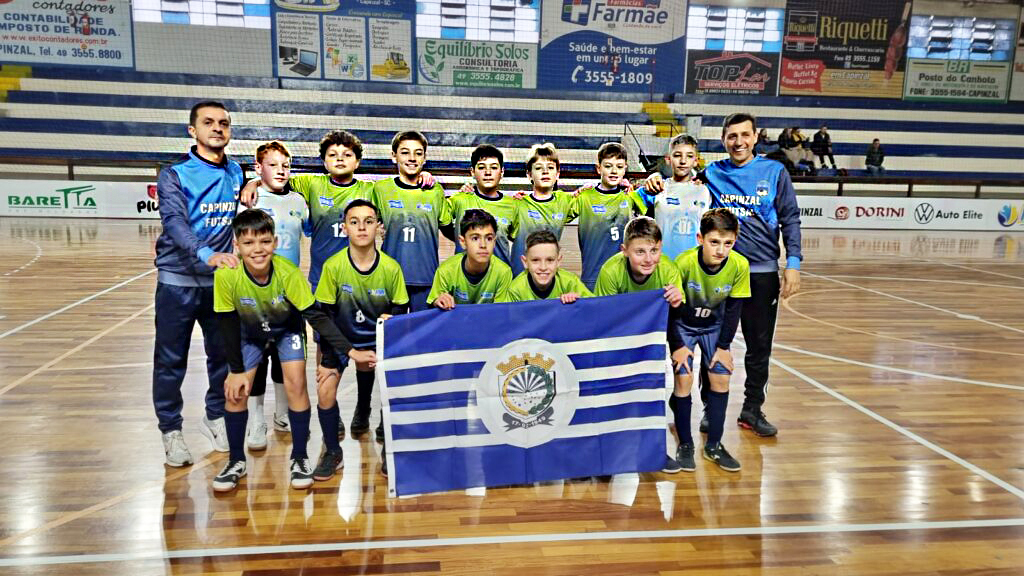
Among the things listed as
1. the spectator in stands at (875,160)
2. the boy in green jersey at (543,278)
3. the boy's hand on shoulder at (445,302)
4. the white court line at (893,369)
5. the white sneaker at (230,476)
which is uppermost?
the spectator in stands at (875,160)

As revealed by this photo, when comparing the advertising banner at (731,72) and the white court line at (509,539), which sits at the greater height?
the advertising banner at (731,72)

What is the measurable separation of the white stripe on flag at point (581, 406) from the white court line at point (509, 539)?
0.60 meters

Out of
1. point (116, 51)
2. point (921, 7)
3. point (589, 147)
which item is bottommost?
point (589, 147)

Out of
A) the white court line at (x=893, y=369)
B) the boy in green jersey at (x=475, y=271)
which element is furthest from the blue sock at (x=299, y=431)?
the white court line at (x=893, y=369)

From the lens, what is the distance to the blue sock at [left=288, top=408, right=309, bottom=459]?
378cm

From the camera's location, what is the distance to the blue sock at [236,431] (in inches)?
145

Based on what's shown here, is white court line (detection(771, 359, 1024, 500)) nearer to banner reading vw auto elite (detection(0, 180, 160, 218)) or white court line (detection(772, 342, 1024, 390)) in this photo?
white court line (detection(772, 342, 1024, 390))

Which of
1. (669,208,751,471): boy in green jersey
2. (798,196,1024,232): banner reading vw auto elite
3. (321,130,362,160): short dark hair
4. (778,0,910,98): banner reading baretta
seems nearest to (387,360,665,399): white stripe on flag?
(669,208,751,471): boy in green jersey

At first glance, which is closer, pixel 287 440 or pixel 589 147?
pixel 287 440

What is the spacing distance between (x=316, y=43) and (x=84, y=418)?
17.6 metres

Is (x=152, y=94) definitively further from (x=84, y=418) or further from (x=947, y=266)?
(x=947, y=266)

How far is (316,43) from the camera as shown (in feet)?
66.3

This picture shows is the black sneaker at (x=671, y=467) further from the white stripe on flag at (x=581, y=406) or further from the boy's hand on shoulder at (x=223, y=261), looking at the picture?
the boy's hand on shoulder at (x=223, y=261)

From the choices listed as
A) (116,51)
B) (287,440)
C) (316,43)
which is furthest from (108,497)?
(116,51)
